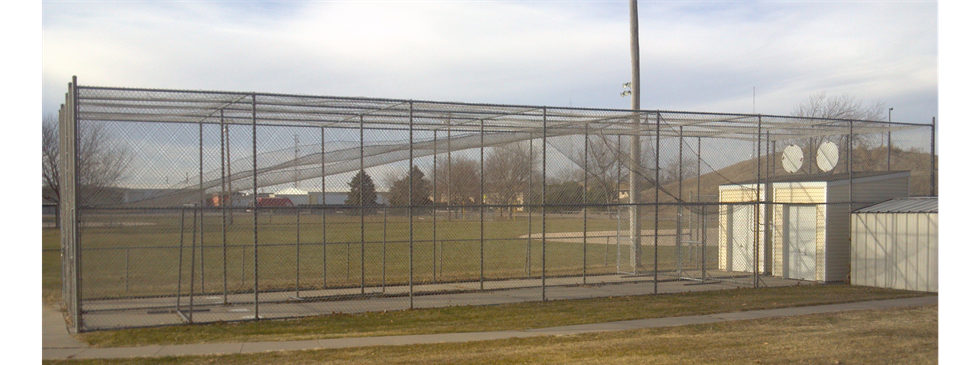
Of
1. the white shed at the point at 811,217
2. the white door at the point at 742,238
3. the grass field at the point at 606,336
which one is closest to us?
the grass field at the point at 606,336

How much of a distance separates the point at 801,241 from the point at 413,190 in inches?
387

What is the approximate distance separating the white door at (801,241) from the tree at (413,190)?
9.26 meters

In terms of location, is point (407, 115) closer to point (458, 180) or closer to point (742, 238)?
point (458, 180)

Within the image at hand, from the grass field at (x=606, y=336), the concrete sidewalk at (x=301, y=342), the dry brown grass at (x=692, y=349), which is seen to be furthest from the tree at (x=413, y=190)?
the dry brown grass at (x=692, y=349)

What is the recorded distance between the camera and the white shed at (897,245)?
45.2 feet

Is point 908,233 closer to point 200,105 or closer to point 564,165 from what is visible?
point 564,165

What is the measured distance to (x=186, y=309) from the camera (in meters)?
11.4

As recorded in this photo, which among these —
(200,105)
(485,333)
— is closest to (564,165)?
(485,333)

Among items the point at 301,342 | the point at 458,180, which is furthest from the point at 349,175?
the point at 301,342

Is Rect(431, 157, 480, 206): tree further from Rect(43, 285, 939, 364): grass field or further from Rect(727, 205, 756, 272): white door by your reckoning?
Rect(727, 205, 756, 272): white door

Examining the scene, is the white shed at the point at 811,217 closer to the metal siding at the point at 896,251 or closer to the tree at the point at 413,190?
the metal siding at the point at 896,251

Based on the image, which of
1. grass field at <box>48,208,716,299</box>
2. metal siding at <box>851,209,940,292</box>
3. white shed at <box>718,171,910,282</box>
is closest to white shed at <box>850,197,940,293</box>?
metal siding at <box>851,209,940,292</box>

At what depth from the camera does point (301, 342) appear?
8742mm
